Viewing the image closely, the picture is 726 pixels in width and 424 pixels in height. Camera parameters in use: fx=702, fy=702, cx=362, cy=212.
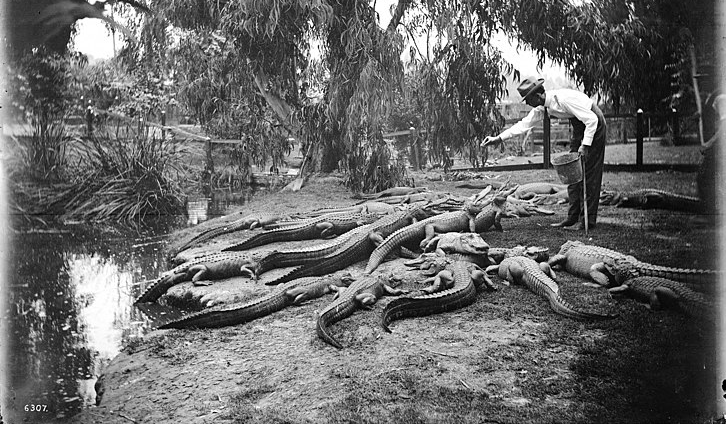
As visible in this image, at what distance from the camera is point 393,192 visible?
400cm

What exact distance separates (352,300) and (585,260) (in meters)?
1.17

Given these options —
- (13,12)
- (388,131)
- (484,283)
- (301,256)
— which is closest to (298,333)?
(301,256)

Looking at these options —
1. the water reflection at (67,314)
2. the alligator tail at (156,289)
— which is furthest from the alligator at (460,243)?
the water reflection at (67,314)

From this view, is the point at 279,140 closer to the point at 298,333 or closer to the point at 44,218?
the point at 298,333

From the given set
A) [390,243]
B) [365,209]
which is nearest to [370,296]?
[390,243]

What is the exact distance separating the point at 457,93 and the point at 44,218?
240 cm

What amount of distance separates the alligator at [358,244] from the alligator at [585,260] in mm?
801

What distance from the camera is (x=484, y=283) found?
11.8 ft

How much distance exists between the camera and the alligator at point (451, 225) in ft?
12.5

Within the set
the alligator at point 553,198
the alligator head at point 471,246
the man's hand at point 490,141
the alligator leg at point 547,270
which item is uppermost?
the man's hand at point 490,141

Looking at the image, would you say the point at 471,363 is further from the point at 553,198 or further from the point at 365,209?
the point at 365,209

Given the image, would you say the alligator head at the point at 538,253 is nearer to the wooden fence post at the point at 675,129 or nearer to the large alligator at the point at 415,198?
the large alligator at the point at 415,198

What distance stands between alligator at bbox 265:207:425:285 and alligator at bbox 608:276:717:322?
1.15 m

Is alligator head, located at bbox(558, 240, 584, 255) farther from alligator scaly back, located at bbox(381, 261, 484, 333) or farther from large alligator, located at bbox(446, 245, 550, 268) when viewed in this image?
alligator scaly back, located at bbox(381, 261, 484, 333)
